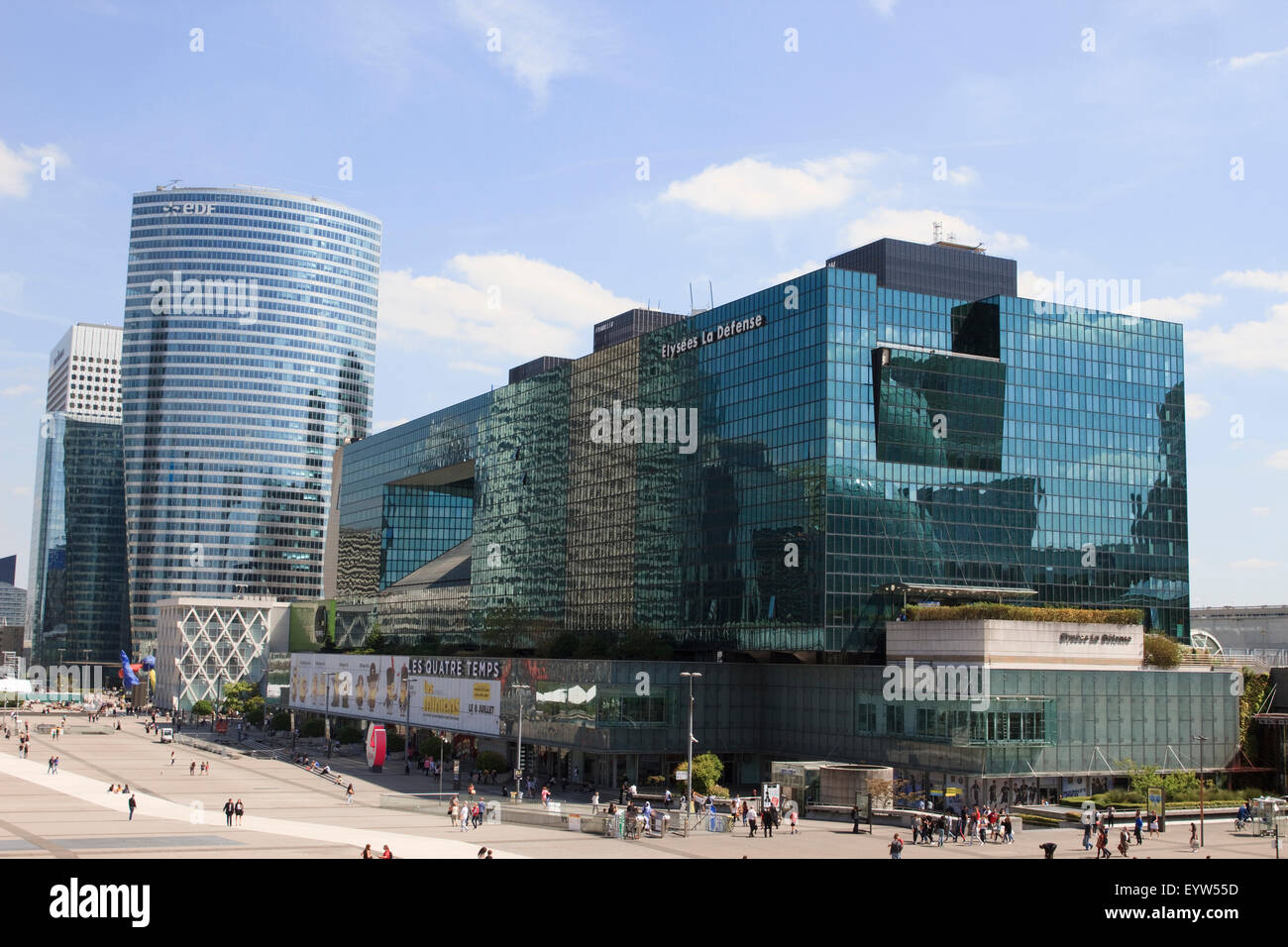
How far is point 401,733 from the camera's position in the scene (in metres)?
127

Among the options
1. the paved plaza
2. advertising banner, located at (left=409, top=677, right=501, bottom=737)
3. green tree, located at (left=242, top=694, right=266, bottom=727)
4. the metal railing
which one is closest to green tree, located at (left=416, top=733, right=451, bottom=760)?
advertising banner, located at (left=409, top=677, right=501, bottom=737)

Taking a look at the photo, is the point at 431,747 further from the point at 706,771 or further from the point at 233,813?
the point at 233,813

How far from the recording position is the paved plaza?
5553 cm

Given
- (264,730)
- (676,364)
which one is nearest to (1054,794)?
(676,364)

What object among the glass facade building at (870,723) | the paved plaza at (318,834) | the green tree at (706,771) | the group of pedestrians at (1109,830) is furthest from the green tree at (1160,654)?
the green tree at (706,771)

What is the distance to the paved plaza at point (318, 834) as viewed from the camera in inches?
2186

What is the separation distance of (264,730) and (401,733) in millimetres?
41112

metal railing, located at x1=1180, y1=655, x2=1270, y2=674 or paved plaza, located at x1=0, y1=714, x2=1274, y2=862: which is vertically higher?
metal railing, located at x1=1180, y1=655, x2=1270, y2=674

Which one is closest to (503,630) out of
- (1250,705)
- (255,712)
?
(255,712)

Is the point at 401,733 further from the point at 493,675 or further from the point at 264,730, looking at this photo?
the point at 264,730

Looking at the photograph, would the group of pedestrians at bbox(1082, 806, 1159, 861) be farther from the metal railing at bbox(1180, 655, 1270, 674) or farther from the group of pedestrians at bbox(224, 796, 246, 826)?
the group of pedestrians at bbox(224, 796, 246, 826)

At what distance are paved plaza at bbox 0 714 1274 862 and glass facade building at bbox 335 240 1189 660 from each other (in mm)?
31676

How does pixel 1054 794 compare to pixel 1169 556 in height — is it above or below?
below
